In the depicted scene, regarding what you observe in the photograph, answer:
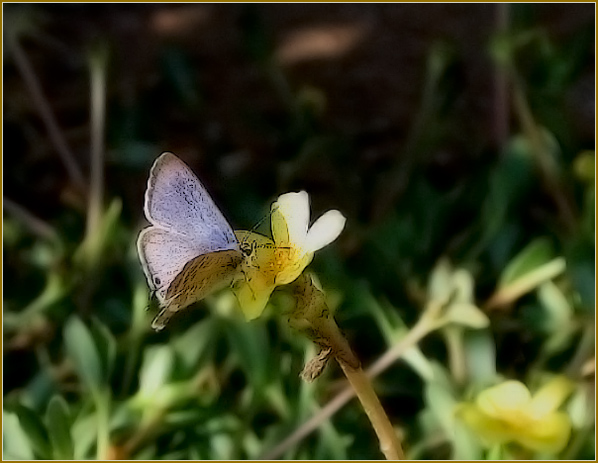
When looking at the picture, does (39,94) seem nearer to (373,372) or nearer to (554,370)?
(373,372)

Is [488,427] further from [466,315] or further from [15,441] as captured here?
[15,441]

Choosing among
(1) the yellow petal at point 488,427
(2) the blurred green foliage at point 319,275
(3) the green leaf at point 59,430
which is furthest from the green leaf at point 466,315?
(3) the green leaf at point 59,430

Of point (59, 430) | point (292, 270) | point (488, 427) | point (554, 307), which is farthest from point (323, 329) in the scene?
point (554, 307)

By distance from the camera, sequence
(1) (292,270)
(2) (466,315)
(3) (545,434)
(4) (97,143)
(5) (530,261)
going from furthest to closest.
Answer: (4) (97,143)
(5) (530,261)
(2) (466,315)
(3) (545,434)
(1) (292,270)

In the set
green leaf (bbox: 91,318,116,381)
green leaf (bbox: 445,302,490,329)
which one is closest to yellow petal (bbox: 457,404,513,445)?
green leaf (bbox: 445,302,490,329)

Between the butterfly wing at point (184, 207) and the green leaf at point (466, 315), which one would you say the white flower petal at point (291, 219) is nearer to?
the butterfly wing at point (184, 207)

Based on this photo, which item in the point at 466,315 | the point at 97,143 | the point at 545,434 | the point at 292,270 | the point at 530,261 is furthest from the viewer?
the point at 97,143
